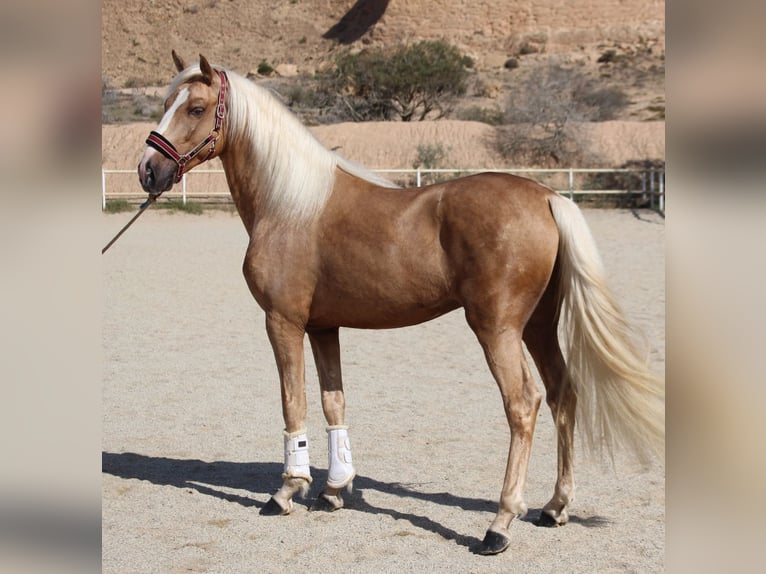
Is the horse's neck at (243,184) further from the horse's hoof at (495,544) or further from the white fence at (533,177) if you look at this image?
the white fence at (533,177)

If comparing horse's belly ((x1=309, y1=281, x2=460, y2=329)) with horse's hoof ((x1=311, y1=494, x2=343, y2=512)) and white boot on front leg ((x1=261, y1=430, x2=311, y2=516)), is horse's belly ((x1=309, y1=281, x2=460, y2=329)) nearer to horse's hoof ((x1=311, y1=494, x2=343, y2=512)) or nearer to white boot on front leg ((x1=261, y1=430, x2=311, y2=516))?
white boot on front leg ((x1=261, y1=430, x2=311, y2=516))

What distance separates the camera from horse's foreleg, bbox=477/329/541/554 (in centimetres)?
381

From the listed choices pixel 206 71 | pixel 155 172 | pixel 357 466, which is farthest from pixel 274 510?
pixel 206 71

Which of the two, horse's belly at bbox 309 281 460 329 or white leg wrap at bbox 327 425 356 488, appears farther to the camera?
white leg wrap at bbox 327 425 356 488

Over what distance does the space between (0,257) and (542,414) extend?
586 centimetres

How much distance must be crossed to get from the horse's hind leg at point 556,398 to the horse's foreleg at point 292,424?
1.19 m

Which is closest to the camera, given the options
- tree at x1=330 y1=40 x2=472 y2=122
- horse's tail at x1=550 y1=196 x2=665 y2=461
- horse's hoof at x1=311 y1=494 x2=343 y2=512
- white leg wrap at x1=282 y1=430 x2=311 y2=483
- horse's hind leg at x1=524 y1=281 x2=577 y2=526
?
horse's tail at x1=550 y1=196 x2=665 y2=461

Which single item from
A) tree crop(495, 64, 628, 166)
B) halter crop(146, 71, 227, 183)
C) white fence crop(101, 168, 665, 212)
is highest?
tree crop(495, 64, 628, 166)

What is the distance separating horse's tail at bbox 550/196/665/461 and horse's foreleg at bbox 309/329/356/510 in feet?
4.29

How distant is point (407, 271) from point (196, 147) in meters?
1.22

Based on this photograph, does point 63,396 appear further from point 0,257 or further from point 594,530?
point 594,530

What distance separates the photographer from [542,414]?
21.2ft

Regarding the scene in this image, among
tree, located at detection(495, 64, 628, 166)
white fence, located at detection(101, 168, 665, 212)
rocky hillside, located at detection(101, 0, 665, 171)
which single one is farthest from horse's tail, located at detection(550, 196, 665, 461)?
rocky hillside, located at detection(101, 0, 665, 171)

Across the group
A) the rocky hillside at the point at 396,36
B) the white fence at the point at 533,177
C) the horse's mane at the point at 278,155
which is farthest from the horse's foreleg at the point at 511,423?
the rocky hillside at the point at 396,36
